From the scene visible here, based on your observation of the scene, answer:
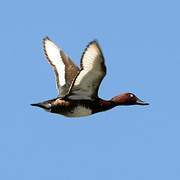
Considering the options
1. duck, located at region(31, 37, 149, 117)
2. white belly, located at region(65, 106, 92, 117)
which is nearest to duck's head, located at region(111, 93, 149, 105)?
duck, located at region(31, 37, 149, 117)

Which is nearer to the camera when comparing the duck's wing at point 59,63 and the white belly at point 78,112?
the white belly at point 78,112

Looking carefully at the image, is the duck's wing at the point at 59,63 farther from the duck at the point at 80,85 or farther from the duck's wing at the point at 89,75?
the duck's wing at the point at 89,75

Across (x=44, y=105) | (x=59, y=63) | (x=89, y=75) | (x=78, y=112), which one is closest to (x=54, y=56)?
(x=59, y=63)

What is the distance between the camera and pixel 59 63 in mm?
21141

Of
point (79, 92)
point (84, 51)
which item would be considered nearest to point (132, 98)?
point (79, 92)

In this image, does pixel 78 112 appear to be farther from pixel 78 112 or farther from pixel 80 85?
pixel 80 85

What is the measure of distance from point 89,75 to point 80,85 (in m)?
0.52

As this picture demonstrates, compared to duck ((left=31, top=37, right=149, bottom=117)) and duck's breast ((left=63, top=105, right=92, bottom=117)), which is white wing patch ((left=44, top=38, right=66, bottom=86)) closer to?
duck ((left=31, top=37, right=149, bottom=117))

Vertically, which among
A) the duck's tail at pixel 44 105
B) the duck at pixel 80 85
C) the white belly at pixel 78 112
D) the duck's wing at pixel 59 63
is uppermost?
the duck's wing at pixel 59 63

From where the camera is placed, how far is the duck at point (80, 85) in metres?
17.9

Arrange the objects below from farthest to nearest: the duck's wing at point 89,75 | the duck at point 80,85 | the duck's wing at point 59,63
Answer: the duck's wing at point 59,63 → the duck at point 80,85 → the duck's wing at point 89,75

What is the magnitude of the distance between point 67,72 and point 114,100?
1449mm

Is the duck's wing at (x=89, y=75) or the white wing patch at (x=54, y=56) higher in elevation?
the white wing patch at (x=54, y=56)

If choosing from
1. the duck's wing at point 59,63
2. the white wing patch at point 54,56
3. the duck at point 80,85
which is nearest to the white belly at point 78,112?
the duck at point 80,85
